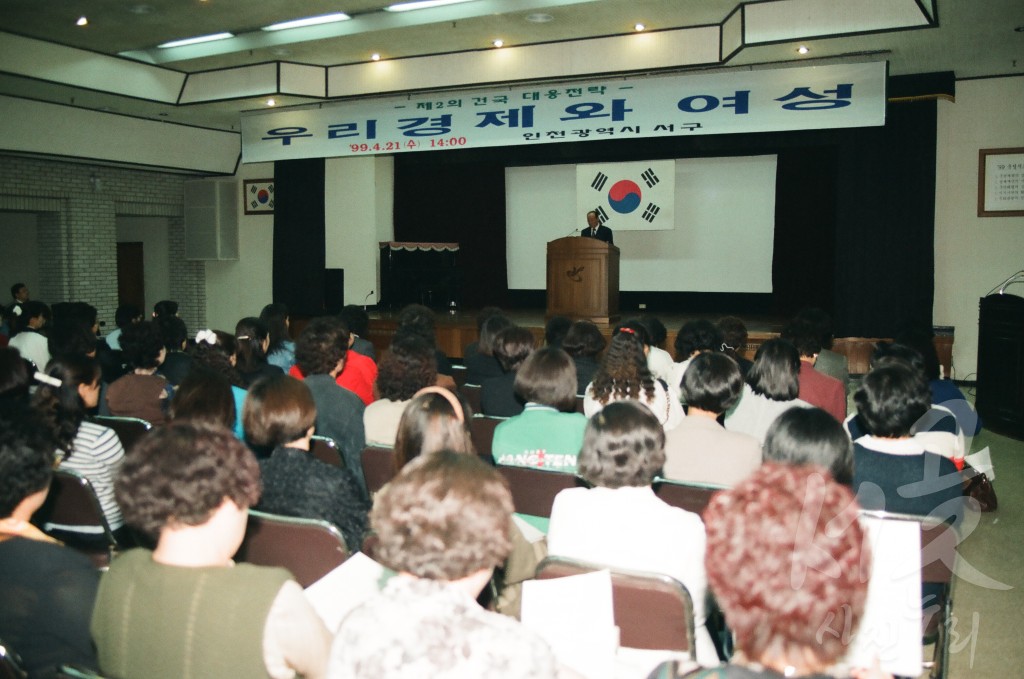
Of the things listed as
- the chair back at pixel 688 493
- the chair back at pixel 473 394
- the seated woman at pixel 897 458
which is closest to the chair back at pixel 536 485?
the chair back at pixel 688 493

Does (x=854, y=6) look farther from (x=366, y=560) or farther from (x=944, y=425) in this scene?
(x=366, y=560)

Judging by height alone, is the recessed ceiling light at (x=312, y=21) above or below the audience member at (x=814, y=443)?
above

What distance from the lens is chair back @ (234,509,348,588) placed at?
189 cm

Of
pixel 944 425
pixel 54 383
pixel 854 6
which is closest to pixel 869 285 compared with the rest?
pixel 854 6

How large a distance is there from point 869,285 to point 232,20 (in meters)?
6.37

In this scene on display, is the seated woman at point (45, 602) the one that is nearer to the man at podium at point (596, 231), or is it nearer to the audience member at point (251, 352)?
the audience member at point (251, 352)

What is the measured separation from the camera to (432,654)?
107 cm

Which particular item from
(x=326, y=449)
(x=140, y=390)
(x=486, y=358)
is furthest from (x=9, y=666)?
(x=486, y=358)

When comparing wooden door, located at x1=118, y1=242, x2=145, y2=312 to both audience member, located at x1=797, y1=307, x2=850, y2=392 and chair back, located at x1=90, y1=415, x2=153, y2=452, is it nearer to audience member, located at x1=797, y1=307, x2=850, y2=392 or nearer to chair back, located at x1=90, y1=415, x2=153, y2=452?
chair back, located at x1=90, y1=415, x2=153, y2=452

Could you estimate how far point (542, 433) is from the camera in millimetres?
2752

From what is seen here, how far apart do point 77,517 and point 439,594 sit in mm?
1906

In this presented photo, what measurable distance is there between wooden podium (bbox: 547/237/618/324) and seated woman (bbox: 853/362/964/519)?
515 cm

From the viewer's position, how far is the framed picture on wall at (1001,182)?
746cm

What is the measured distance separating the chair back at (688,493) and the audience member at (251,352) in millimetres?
2174
